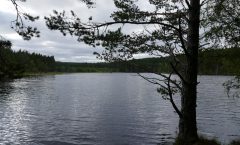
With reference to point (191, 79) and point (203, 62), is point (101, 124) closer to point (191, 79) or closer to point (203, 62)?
point (203, 62)

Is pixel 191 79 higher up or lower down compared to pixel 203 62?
lower down

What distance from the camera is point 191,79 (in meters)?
16.6

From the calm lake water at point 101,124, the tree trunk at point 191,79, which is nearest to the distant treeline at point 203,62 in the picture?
the tree trunk at point 191,79

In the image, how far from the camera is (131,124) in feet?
135

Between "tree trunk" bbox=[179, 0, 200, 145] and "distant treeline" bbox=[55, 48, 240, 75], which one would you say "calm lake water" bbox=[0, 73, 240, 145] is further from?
"tree trunk" bbox=[179, 0, 200, 145]

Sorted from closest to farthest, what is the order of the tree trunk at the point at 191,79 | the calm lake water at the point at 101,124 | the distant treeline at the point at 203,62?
the tree trunk at the point at 191,79 → the distant treeline at the point at 203,62 → the calm lake water at the point at 101,124

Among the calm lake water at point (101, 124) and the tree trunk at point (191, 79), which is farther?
the calm lake water at point (101, 124)

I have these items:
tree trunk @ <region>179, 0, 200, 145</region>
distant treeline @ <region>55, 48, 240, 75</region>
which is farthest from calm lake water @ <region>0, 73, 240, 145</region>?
tree trunk @ <region>179, 0, 200, 145</region>

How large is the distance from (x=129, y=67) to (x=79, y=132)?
1946cm

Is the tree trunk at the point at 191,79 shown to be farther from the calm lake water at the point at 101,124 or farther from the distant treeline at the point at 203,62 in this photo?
the calm lake water at the point at 101,124

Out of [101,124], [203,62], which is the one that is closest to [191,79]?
[203,62]

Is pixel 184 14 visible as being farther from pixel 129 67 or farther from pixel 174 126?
pixel 174 126

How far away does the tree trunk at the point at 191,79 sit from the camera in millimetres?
16453

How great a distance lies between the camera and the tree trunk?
1645 cm
